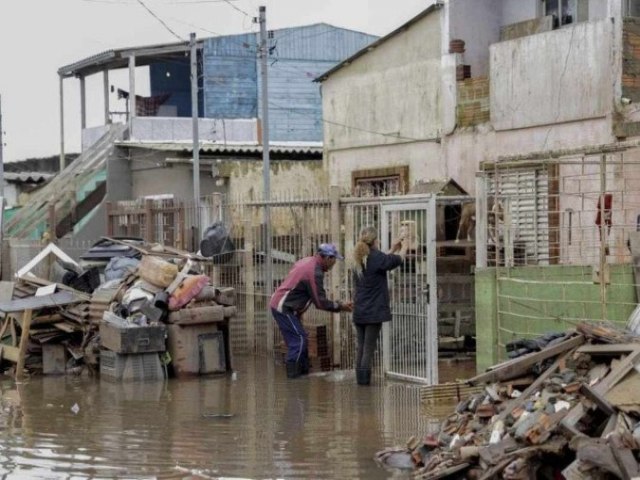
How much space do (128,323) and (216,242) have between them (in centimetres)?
340

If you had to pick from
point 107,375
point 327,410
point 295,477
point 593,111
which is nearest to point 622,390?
point 295,477

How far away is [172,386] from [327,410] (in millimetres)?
3113

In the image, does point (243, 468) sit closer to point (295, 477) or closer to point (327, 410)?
point (295, 477)

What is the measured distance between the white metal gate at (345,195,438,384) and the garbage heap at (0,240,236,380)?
8.46 ft

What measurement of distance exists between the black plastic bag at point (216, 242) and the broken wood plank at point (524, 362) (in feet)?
30.4

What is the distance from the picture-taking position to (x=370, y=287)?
47.9 feet

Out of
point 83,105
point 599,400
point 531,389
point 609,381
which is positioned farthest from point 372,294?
point 83,105

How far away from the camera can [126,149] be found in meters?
33.3

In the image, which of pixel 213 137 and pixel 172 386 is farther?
pixel 213 137

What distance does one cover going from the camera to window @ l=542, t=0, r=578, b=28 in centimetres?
2150

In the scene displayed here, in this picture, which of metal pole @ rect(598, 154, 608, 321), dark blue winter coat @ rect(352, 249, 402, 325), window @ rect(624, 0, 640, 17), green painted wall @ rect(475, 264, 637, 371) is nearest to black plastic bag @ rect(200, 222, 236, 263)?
dark blue winter coat @ rect(352, 249, 402, 325)

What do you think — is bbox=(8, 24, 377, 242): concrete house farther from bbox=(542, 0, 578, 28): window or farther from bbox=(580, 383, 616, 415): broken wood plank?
bbox=(580, 383, 616, 415): broken wood plank

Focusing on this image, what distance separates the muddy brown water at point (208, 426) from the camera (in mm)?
10391

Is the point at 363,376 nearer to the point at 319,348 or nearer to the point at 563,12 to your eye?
the point at 319,348
